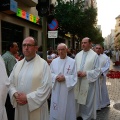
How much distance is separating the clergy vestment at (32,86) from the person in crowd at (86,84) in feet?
8.57

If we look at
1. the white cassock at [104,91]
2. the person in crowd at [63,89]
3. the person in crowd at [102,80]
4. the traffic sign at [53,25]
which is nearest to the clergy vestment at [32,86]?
the person in crowd at [63,89]

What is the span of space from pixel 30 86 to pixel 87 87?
2955 mm

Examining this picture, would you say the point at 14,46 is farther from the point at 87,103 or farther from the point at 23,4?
the point at 23,4

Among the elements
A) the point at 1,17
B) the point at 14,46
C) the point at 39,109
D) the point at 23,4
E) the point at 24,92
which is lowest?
the point at 39,109

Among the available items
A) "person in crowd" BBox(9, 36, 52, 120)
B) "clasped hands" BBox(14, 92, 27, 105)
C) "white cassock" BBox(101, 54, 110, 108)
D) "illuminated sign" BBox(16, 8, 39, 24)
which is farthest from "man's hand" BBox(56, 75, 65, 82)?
"illuminated sign" BBox(16, 8, 39, 24)

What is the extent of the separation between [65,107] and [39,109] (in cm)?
182

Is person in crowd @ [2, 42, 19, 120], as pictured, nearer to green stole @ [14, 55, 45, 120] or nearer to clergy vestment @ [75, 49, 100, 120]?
green stole @ [14, 55, 45, 120]

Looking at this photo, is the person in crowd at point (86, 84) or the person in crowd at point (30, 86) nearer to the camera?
the person in crowd at point (30, 86)

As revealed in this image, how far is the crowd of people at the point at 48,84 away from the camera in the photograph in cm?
399

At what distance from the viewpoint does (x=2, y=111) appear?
332 cm

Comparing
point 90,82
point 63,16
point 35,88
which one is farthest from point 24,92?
point 63,16

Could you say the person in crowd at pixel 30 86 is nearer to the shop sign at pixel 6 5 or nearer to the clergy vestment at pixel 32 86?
the clergy vestment at pixel 32 86

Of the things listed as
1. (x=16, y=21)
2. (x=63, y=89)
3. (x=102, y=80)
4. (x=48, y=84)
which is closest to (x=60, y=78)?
(x=63, y=89)

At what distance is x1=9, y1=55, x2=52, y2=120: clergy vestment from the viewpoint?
3.98 metres
